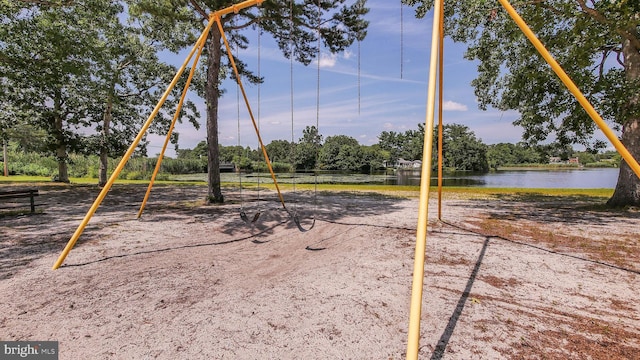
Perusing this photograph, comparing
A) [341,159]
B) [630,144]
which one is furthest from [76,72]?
[341,159]

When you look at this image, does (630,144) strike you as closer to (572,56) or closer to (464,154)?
(572,56)

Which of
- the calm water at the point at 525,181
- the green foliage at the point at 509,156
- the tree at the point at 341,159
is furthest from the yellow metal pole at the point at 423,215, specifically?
the green foliage at the point at 509,156

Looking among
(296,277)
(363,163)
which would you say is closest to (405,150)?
(363,163)

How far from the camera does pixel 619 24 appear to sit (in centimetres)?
673

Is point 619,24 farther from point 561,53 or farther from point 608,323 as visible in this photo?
point 608,323

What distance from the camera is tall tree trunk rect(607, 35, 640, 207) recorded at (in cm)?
878

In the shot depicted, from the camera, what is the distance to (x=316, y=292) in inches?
139

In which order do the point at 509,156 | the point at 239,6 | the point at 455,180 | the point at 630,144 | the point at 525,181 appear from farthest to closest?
the point at 509,156, the point at 455,180, the point at 525,181, the point at 630,144, the point at 239,6

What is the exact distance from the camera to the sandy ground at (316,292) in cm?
251

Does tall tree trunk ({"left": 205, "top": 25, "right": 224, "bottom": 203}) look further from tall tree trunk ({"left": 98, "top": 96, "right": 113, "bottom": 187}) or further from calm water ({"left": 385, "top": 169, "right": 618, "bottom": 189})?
calm water ({"left": 385, "top": 169, "right": 618, "bottom": 189})

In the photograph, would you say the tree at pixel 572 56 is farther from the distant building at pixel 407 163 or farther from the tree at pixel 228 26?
the distant building at pixel 407 163

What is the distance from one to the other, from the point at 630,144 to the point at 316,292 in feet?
37.0

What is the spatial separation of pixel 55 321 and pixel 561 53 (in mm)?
14577

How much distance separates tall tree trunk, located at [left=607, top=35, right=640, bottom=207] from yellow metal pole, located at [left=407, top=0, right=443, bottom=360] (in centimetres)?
964
